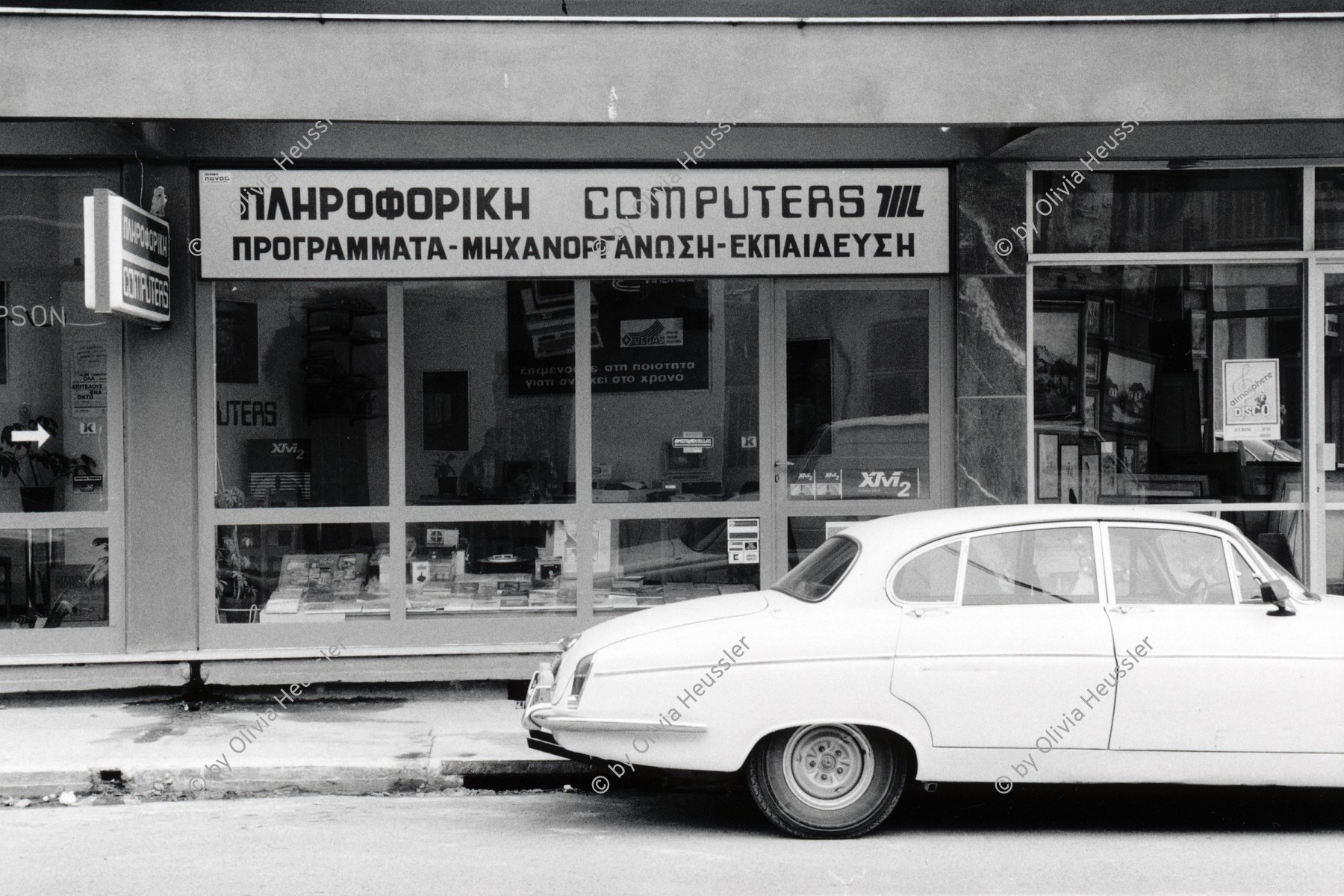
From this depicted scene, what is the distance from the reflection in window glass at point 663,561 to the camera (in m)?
9.38

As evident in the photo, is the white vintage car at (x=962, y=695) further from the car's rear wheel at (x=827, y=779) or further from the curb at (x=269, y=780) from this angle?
the curb at (x=269, y=780)

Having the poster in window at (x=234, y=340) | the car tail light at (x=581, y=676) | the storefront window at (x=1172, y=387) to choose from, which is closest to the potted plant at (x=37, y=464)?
the poster in window at (x=234, y=340)

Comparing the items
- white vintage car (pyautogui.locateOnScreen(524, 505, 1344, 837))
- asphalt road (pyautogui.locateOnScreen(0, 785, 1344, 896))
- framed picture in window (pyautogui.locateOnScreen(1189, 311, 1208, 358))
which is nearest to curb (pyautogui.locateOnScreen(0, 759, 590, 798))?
asphalt road (pyautogui.locateOnScreen(0, 785, 1344, 896))

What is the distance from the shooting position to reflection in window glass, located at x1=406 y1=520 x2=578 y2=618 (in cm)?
925

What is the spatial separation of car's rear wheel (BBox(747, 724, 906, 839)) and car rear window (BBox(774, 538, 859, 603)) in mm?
664

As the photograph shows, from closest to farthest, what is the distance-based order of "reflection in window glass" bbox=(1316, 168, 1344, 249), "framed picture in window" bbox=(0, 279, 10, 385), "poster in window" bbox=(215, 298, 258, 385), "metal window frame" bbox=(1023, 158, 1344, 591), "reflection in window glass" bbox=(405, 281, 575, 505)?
"framed picture in window" bbox=(0, 279, 10, 385)
"poster in window" bbox=(215, 298, 258, 385)
"reflection in window glass" bbox=(405, 281, 575, 505)
"metal window frame" bbox=(1023, 158, 1344, 591)
"reflection in window glass" bbox=(1316, 168, 1344, 249)

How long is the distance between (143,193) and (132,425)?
1.57 metres

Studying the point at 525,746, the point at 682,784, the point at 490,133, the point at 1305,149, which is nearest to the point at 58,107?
the point at 490,133

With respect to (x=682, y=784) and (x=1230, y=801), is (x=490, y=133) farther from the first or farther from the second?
(x=1230, y=801)

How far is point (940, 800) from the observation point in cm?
674

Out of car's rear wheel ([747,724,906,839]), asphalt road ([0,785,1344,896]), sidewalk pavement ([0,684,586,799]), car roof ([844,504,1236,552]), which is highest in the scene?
car roof ([844,504,1236,552])

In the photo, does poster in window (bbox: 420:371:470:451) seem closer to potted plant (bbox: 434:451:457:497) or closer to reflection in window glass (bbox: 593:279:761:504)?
potted plant (bbox: 434:451:457:497)

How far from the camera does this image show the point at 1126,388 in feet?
31.4

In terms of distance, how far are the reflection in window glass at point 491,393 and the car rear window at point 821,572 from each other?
3.06 m
